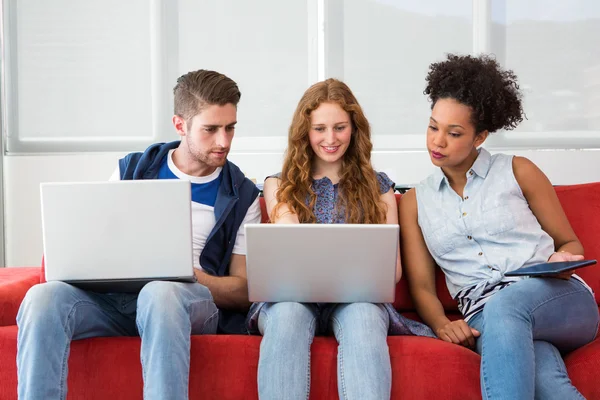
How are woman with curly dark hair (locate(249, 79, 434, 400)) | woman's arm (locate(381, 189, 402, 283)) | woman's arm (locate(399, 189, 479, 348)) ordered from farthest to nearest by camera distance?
1. woman's arm (locate(381, 189, 402, 283))
2. woman's arm (locate(399, 189, 479, 348))
3. woman with curly dark hair (locate(249, 79, 434, 400))

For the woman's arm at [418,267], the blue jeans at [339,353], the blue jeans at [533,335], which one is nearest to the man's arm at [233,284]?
the blue jeans at [339,353]

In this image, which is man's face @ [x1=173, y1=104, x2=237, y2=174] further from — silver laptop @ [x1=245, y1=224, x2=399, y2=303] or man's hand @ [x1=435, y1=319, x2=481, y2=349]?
man's hand @ [x1=435, y1=319, x2=481, y2=349]

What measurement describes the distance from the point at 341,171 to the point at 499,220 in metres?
0.49

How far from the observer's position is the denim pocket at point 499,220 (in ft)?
6.91

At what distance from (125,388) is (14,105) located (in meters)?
2.79

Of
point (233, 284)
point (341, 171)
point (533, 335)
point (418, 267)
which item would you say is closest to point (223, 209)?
point (233, 284)

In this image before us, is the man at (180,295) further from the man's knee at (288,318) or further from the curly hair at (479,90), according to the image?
the curly hair at (479,90)

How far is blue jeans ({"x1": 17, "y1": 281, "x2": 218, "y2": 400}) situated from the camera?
1.67 meters

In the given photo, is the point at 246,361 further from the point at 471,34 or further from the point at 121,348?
the point at 471,34

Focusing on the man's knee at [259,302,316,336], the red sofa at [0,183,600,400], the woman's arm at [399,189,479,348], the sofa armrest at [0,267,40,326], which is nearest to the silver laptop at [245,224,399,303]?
the man's knee at [259,302,316,336]

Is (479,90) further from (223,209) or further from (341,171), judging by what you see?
(223,209)

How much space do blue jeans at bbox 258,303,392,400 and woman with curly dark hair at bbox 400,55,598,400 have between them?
0.84 feet

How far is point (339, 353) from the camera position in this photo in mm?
1832

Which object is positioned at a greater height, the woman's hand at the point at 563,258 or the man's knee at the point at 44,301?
the woman's hand at the point at 563,258
